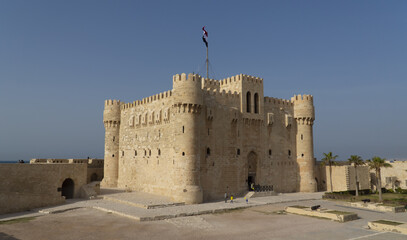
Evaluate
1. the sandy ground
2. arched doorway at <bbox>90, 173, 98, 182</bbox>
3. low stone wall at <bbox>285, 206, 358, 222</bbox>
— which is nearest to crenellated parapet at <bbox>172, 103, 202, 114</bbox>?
the sandy ground

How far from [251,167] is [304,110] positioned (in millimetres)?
11723

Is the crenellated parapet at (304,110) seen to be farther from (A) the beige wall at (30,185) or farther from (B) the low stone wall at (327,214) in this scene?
(A) the beige wall at (30,185)

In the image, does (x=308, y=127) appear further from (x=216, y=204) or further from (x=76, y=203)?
(x=76, y=203)

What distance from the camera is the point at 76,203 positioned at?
3180 cm

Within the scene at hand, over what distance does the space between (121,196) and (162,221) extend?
12869 millimetres

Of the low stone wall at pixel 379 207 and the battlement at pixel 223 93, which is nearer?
Result: the low stone wall at pixel 379 207

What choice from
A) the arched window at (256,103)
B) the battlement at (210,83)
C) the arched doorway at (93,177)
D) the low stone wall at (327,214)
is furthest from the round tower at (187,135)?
the arched doorway at (93,177)

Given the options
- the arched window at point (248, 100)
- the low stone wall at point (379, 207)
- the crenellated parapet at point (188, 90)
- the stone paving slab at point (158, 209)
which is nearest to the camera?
the stone paving slab at point (158, 209)

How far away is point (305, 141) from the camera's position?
43469 millimetres

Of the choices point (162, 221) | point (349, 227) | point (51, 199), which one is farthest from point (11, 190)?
point (349, 227)

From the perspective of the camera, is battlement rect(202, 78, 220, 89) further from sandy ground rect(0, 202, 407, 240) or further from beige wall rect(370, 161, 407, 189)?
beige wall rect(370, 161, 407, 189)

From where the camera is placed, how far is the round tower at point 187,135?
1245 inches

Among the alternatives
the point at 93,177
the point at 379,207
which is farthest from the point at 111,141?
the point at 379,207

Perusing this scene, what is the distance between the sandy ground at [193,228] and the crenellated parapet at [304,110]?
61.7 feet
